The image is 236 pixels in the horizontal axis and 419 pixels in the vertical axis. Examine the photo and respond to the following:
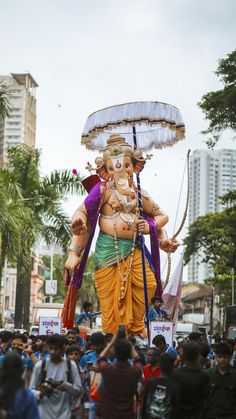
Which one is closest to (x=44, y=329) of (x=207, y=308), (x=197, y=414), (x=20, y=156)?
(x=197, y=414)

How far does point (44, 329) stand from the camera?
16.2 meters

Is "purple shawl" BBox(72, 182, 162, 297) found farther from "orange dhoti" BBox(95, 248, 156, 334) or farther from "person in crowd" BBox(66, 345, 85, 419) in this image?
"person in crowd" BBox(66, 345, 85, 419)

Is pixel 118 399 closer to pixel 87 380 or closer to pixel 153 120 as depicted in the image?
pixel 87 380

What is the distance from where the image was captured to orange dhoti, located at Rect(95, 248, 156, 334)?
18.5 m

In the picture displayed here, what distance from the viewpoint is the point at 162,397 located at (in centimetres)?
734

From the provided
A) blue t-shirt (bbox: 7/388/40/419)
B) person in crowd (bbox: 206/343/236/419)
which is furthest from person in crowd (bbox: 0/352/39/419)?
person in crowd (bbox: 206/343/236/419)

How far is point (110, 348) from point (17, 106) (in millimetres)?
107953

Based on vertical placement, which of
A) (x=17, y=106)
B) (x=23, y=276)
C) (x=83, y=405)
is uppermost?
(x=17, y=106)

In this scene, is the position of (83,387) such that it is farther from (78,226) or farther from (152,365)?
(78,226)

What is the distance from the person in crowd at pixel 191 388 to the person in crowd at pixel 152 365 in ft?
3.21

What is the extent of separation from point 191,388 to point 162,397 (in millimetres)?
394

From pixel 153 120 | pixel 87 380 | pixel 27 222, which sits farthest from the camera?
pixel 27 222

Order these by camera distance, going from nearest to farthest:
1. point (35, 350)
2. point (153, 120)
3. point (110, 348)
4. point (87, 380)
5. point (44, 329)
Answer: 1. point (110, 348)
2. point (87, 380)
3. point (35, 350)
4. point (44, 329)
5. point (153, 120)

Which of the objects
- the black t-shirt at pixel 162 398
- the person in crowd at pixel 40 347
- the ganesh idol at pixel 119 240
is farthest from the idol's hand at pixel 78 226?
the black t-shirt at pixel 162 398
